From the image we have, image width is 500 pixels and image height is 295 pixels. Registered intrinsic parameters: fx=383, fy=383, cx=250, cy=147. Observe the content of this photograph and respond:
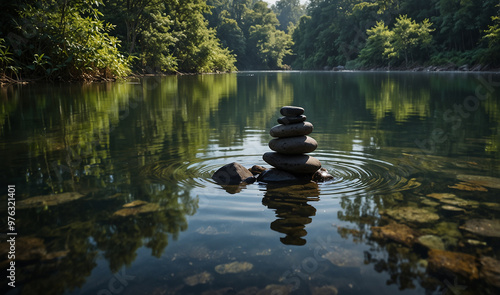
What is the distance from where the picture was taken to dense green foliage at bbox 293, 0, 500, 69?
44.2 metres

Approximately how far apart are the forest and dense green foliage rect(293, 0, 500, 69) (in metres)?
0.16

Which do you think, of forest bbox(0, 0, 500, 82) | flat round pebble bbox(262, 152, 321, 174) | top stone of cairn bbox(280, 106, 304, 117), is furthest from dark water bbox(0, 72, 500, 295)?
forest bbox(0, 0, 500, 82)

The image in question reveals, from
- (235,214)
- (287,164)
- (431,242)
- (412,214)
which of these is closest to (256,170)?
(287,164)

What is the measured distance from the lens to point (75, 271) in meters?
2.53

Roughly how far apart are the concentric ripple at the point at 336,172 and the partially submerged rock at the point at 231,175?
4.5 inches

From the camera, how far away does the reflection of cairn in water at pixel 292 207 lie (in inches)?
124

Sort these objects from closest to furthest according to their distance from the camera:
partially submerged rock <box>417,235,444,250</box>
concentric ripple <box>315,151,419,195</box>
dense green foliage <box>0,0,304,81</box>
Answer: partially submerged rock <box>417,235,444,250</box> → concentric ripple <box>315,151,419,195</box> → dense green foliage <box>0,0,304,81</box>

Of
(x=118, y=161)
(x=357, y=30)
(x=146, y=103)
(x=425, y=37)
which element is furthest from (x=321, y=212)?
(x=357, y=30)

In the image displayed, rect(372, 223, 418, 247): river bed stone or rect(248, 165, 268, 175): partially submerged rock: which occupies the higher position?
rect(248, 165, 268, 175): partially submerged rock

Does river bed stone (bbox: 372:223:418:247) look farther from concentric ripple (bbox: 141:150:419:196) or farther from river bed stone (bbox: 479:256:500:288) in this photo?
concentric ripple (bbox: 141:150:419:196)

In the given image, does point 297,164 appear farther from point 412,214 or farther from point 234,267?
point 234,267

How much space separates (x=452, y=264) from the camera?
2600mm

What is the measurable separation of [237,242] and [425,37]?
54.7 m

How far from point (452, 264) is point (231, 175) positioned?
8.83 ft
